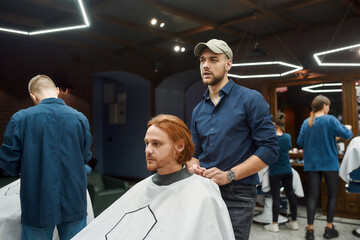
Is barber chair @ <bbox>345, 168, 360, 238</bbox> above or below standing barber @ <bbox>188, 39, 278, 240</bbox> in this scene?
below

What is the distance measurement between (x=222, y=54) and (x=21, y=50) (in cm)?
547

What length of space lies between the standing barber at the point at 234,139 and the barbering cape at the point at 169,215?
0.16 meters

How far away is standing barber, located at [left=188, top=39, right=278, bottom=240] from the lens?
1.50m

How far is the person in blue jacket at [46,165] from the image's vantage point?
1942mm

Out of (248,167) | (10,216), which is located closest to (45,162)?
(10,216)

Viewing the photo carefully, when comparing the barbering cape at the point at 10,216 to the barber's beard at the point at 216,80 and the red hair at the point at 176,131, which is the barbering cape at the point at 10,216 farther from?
the barber's beard at the point at 216,80

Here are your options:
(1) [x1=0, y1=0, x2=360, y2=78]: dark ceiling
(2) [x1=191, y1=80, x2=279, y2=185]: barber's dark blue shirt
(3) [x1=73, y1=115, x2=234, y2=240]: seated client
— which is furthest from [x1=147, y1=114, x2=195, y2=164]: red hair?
(1) [x1=0, y1=0, x2=360, y2=78]: dark ceiling

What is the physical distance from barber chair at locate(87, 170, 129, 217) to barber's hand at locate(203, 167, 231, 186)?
9.55 ft

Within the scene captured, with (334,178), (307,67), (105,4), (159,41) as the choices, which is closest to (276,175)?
(334,178)

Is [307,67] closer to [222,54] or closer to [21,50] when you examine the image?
[222,54]

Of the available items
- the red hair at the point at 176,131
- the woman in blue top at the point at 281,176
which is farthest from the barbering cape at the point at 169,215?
the woman in blue top at the point at 281,176

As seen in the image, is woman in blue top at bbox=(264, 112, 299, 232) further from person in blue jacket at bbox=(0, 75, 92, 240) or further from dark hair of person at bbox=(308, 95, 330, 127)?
person in blue jacket at bbox=(0, 75, 92, 240)

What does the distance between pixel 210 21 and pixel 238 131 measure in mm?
4349

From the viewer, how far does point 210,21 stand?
18.3 ft
